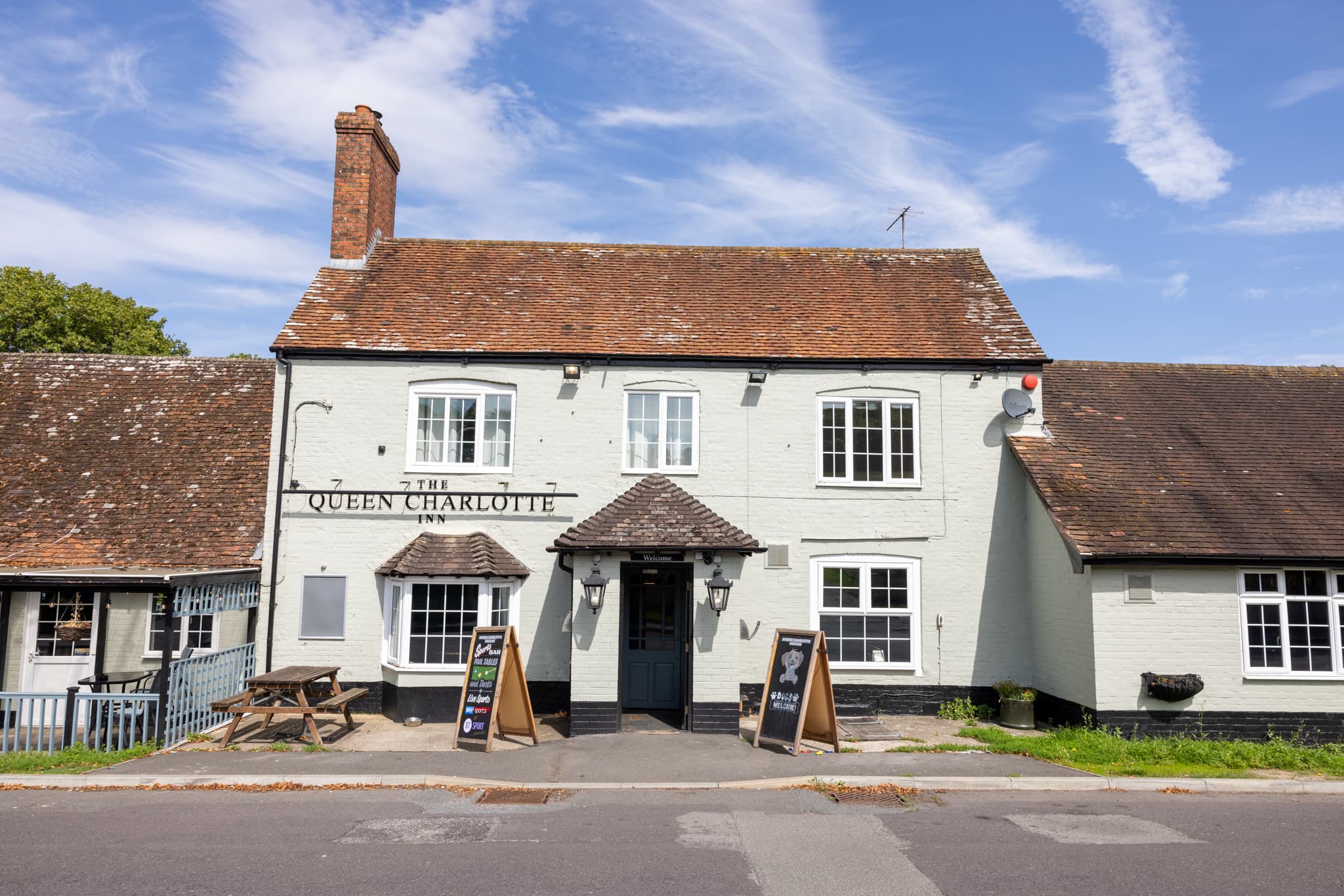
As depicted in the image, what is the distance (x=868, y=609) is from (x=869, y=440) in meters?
2.86

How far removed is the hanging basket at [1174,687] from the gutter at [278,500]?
13.4m

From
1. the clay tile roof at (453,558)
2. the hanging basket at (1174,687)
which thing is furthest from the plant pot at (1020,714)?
the clay tile roof at (453,558)

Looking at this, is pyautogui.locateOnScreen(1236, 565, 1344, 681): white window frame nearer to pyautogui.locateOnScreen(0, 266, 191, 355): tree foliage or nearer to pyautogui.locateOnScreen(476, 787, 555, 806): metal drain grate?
pyautogui.locateOnScreen(476, 787, 555, 806): metal drain grate

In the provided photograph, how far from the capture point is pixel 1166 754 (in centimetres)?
1123

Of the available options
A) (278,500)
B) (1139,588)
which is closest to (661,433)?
(278,500)

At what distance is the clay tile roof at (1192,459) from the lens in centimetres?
1268

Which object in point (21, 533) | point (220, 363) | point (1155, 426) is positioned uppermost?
point (220, 363)

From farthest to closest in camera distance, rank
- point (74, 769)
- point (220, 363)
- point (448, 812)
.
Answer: point (220, 363)
point (74, 769)
point (448, 812)

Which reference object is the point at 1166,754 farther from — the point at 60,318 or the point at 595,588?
the point at 60,318

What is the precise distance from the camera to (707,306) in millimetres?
16062

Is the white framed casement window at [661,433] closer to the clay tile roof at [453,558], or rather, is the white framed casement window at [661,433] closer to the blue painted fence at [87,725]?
the clay tile roof at [453,558]

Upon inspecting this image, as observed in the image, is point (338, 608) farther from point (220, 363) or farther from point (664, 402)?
point (220, 363)

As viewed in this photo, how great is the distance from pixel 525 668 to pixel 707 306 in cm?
726

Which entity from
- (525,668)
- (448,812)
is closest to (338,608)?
(525,668)
